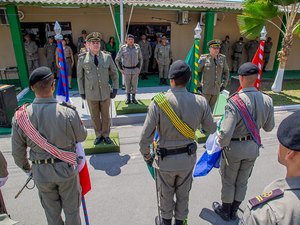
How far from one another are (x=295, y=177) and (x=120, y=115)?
17.6 feet

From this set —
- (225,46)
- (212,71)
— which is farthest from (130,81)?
(225,46)

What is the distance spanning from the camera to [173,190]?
261cm

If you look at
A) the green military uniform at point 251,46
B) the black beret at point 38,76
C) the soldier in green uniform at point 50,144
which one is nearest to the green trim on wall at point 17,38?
the soldier in green uniform at point 50,144

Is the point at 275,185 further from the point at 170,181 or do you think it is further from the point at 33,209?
the point at 33,209

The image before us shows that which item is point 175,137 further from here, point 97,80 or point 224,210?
point 97,80

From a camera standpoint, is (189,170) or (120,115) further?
(120,115)

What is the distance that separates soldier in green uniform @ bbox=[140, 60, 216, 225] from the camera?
91.8 inches

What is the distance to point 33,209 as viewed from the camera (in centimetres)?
323

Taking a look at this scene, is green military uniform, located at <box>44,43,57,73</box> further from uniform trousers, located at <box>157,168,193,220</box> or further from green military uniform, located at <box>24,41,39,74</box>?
uniform trousers, located at <box>157,168,193,220</box>

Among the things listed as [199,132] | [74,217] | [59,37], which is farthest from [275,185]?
[199,132]

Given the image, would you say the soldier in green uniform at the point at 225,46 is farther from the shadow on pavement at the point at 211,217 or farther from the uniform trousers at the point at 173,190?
the uniform trousers at the point at 173,190

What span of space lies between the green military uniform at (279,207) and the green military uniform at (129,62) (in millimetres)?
5651

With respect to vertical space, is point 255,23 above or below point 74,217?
above

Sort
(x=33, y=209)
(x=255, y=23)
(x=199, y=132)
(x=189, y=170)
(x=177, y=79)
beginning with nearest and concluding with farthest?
(x=177, y=79) < (x=189, y=170) < (x=33, y=209) < (x=199, y=132) < (x=255, y=23)
